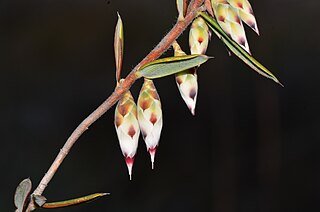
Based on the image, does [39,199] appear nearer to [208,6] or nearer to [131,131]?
[131,131]

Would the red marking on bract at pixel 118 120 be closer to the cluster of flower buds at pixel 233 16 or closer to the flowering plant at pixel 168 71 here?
the flowering plant at pixel 168 71

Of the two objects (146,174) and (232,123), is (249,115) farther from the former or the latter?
(146,174)

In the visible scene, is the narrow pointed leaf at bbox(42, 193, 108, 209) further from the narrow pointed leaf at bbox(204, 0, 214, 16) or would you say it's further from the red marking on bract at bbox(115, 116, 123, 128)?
the narrow pointed leaf at bbox(204, 0, 214, 16)

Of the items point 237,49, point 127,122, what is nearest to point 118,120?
point 127,122

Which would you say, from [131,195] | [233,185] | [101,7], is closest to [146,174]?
[131,195]

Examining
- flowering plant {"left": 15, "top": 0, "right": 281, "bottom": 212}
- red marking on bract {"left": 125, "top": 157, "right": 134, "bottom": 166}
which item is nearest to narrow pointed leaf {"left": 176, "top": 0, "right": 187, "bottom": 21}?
flowering plant {"left": 15, "top": 0, "right": 281, "bottom": 212}

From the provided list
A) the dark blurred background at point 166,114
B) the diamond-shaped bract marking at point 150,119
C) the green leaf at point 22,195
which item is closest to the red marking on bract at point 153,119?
the diamond-shaped bract marking at point 150,119

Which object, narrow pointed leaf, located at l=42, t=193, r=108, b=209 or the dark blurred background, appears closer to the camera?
narrow pointed leaf, located at l=42, t=193, r=108, b=209
